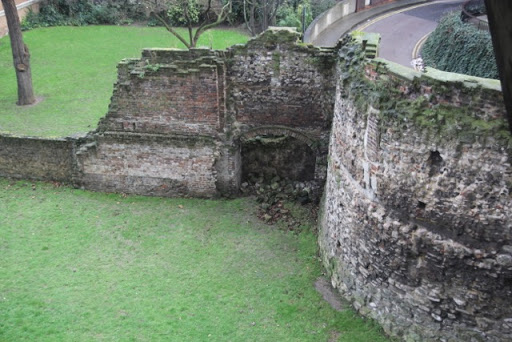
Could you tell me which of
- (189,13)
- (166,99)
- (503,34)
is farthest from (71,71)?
(503,34)

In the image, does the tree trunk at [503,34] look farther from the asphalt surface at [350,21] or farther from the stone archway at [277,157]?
the asphalt surface at [350,21]

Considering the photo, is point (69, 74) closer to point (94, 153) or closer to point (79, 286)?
point (94, 153)

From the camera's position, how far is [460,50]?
1559 centimetres

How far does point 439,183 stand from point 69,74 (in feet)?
57.5

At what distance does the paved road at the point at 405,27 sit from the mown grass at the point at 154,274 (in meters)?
8.71

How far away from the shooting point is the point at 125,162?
12.3 meters

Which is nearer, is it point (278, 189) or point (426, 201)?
point (426, 201)

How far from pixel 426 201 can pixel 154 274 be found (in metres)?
5.31

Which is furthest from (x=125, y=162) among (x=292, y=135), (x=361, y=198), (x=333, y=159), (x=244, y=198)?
(x=361, y=198)

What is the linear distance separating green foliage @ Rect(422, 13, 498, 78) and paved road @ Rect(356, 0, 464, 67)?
851 mm

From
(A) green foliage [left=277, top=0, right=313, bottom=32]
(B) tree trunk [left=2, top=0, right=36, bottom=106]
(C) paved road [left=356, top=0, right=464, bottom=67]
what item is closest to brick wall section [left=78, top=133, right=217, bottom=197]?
(B) tree trunk [left=2, top=0, right=36, bottom=106]

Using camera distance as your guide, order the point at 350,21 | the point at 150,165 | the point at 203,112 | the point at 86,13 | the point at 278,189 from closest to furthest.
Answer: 1. the point at 203,112
2. the point at 150,165
3. the point at 278,189
4. the point at 350,21
5. the point at 86,13

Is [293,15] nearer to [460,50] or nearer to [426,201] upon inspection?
[460,50]

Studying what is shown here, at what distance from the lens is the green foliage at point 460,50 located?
14523 millimetres
